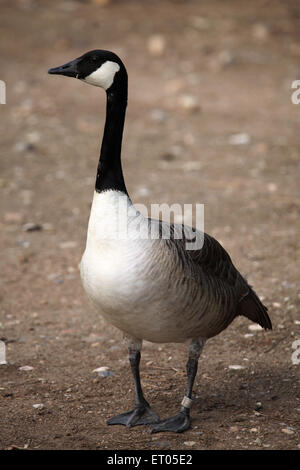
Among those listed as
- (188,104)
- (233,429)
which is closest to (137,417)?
(233,429)

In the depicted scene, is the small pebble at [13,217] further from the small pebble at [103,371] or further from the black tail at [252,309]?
the black tail at [252,309]

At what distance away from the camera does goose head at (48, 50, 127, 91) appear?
12.4ft

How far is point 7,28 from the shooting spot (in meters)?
13.8

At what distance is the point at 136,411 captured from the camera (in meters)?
4.01

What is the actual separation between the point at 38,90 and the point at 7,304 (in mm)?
6463

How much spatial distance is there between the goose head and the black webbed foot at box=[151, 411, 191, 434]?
72.8 inches

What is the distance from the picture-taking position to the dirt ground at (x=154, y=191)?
164 inches

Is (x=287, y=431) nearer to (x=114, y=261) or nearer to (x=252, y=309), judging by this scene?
(x=252, y=309)

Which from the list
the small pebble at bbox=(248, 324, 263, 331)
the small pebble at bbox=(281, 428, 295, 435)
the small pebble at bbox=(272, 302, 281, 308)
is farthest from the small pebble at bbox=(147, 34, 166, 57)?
the small pebble at bbox=(281, 428, 295, 435)

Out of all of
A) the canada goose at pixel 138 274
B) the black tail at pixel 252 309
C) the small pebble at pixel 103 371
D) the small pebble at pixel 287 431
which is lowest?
the small pebble at pixel 287 431
